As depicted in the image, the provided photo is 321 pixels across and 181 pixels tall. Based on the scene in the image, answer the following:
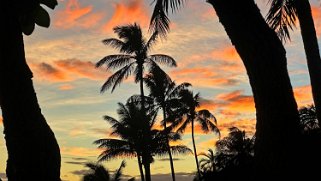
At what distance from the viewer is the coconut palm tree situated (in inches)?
1509

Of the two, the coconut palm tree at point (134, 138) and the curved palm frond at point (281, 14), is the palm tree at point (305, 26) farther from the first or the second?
the coconut palm tree at point (134, 138)

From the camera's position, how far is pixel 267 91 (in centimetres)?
487

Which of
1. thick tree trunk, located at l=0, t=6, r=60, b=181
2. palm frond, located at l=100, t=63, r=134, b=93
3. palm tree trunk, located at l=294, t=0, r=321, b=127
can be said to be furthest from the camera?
palm frond, located at l=100, t=63, r=134, b=93

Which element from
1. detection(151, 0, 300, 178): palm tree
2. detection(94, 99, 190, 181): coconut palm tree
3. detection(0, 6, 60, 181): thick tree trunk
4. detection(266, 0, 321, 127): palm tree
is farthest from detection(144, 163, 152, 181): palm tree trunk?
detection(0, 6, 60, 181): thick tree trunk

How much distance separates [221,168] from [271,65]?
245 inches

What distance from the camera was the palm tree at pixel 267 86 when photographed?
471 centimetres

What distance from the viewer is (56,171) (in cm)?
258

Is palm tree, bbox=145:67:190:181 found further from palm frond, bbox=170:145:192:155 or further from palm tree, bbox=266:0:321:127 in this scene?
palm tree, bbox=266:0:321:127

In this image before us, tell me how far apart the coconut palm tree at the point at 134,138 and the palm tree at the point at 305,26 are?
26565 millimetres

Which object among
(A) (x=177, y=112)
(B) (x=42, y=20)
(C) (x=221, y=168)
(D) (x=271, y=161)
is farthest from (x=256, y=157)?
(A) (x=177, y=112)

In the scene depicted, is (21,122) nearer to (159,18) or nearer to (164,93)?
(159,18)

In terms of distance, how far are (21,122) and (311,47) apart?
8437mm

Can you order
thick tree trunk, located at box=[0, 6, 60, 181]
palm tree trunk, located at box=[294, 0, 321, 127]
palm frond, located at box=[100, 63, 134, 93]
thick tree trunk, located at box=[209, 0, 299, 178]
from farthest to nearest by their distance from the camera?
palm frond, located at box=[100, 63, 134, 93]
palm tree trunk, located at box=[294, 0, 321, 127]
thick tree trunk, located at box=[209, 0, 299, 178]
thick tree trunk, located at box=[0, 6, 60, 181]

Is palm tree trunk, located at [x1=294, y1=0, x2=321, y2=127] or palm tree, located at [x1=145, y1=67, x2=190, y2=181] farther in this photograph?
palm tree, located at [x1=145, y1=67, x2=190, y2=181]
